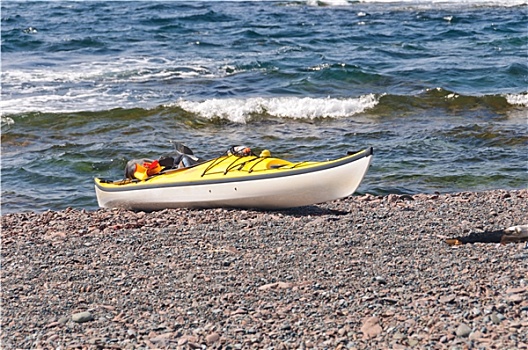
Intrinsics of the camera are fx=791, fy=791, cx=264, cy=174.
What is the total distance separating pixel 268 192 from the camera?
8539mm

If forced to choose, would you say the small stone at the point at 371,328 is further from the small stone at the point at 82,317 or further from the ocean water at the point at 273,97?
the ocean water at the point at 273,97

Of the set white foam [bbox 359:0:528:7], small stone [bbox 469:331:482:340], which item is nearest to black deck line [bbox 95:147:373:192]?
small stone [bbox 469:331:482:340]

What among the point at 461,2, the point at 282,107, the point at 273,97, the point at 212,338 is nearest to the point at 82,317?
the point at 212,338

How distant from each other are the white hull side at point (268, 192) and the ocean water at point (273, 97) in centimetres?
217

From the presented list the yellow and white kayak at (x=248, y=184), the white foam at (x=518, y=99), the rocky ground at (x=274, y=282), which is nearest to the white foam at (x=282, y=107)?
the white foam at (x=518, y=99)

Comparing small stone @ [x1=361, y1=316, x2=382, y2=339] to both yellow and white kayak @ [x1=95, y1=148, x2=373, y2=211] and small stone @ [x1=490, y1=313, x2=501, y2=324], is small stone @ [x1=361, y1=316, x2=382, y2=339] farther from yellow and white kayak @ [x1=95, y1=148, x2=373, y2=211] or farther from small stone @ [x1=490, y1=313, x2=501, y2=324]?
yellow and white kayak @ [x1=95, y1=148, x2=373, y2=211]

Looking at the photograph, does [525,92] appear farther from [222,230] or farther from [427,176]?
[222,230]

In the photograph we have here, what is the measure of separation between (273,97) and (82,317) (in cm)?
1188

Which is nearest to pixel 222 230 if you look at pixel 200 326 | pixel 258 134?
pixel 200 326

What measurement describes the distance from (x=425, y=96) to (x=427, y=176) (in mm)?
5802

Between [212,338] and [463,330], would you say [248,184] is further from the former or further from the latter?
[463,330]

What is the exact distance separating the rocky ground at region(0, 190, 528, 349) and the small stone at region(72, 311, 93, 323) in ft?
0.03

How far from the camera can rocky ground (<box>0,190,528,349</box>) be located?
5.34 meters

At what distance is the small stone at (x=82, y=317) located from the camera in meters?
5.87
